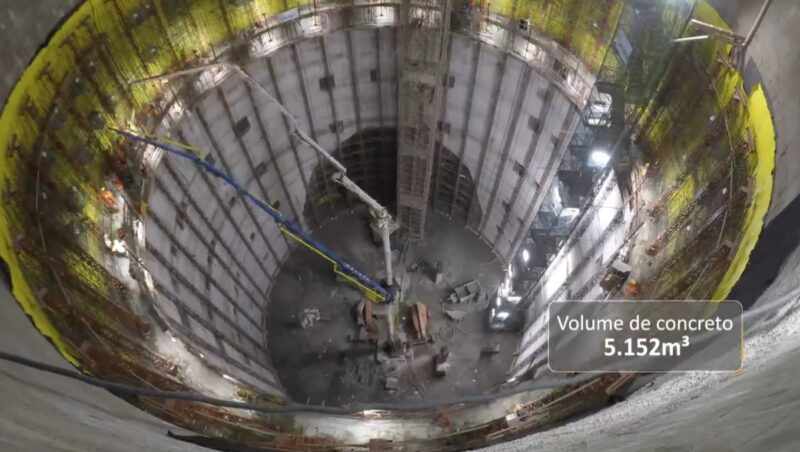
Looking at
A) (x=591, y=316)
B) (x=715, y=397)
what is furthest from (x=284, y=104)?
(x=715, y=397)

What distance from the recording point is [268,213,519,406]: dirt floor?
19625 mm

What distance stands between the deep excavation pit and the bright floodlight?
0.18 ft

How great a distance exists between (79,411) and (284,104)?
13523 millimetres

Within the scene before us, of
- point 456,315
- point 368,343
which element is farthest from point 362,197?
point 456,315

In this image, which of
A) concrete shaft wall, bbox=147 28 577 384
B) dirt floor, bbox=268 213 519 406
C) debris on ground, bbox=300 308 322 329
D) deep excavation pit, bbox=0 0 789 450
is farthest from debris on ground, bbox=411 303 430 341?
concrete shaft wall, bbox=147 28 577 384

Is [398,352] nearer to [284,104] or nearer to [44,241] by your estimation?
[284,104]

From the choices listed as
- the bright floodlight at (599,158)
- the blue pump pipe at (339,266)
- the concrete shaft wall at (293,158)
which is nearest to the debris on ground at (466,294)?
the concrete shaft wall at (293,158)

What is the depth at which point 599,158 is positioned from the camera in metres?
15.3

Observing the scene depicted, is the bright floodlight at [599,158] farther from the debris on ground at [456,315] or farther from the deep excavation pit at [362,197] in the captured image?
the debris on ground at [456,315]

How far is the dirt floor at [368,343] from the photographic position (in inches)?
773

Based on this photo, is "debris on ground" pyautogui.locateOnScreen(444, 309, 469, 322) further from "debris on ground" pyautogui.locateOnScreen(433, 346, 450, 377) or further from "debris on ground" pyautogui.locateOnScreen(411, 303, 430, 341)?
"debris on ground" pyautogui.locateOnScreen(433, 346, 450, 377)

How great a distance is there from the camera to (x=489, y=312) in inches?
834

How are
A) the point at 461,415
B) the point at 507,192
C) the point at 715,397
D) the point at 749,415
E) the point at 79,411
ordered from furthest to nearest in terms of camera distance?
the point at 507,192 → the point at 461,415 → the point at 79,411 → the point at 715,397 → the point at 749,415

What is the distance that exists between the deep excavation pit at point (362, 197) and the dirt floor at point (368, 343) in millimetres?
86
